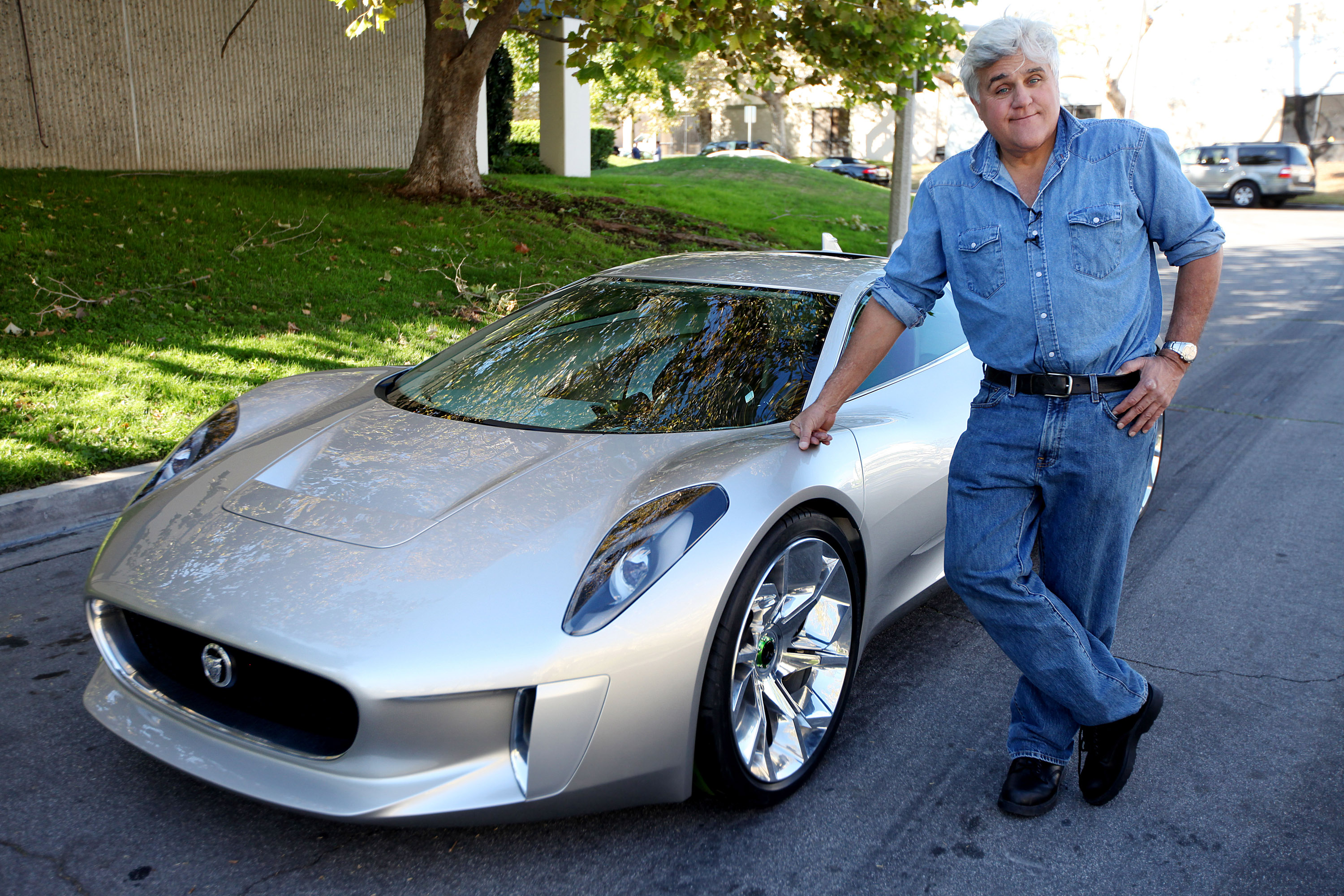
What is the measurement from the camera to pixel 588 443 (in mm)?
2912

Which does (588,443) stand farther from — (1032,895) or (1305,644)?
(1305,644)

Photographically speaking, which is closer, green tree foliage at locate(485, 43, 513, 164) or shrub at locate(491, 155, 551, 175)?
shrub at locate(491, 155, 551, 175)

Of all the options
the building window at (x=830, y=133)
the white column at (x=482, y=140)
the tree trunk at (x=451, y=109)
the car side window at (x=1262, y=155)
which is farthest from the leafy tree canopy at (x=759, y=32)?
the building window at (x=830, y=133)

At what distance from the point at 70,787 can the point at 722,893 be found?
168cm

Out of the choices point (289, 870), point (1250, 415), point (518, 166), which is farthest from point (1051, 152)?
point (518, 166)

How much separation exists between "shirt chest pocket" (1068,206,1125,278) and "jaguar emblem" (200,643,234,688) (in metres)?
2.07

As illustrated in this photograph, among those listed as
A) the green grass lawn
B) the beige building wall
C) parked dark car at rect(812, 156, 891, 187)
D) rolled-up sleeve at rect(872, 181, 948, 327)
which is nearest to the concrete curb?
the green grass lawn

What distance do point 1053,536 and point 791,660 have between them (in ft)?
2.42

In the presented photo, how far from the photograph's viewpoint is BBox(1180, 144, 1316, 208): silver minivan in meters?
26.7

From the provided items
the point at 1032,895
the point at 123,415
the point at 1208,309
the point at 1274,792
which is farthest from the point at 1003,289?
the point at 123,415

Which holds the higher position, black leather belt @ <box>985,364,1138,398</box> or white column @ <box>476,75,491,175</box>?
white column @ <box>476,75,491,175</box>

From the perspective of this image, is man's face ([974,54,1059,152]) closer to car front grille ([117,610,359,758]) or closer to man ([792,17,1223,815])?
man ([792,17,1223,815])

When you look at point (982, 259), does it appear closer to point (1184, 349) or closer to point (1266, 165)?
point (1184, 349)

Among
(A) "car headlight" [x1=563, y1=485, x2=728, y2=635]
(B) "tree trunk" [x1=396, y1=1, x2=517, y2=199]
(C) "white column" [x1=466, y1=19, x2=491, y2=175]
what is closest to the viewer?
(A) "car headlight" [x1=563, y1=485, x2=728, y2=635]
